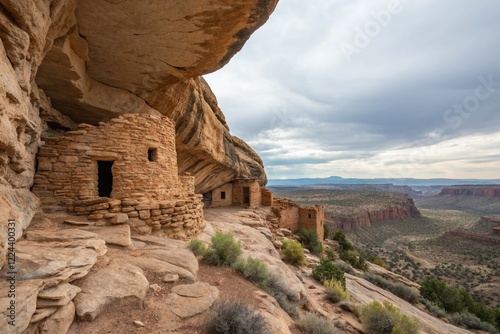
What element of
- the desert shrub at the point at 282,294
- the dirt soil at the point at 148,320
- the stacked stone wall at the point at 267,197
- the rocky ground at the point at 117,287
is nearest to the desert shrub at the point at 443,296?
the stacked stone wall at the point at 267,197

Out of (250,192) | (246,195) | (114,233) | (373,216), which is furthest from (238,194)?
(373,216)

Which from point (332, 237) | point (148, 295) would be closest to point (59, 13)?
point (148, 295)

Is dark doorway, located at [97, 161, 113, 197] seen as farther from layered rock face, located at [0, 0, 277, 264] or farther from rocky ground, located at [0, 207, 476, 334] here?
rocky ground, located at [0, 207, 476, 334]

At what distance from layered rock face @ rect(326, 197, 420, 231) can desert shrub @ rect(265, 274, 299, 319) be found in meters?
44.8

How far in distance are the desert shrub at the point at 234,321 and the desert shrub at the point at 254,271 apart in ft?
6.17

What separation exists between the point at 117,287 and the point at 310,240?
14.2 m

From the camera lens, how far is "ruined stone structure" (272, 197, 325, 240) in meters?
16.9

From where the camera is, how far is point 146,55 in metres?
6.30

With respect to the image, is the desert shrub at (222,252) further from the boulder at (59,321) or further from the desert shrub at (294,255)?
the desert shrub at (294,255)

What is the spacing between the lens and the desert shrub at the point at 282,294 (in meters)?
4.61

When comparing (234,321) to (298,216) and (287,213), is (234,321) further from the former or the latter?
(298,216)

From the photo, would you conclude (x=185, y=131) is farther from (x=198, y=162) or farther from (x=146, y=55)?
(x=146, y=55)

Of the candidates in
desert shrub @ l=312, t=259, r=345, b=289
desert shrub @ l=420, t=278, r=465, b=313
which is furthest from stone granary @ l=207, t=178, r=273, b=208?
desert shrub @ l=420, t=278, r=465, b=313

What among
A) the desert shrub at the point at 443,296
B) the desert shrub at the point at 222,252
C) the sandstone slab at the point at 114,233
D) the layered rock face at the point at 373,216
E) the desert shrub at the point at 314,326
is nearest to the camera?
the desert shrub at the point at 314,326
